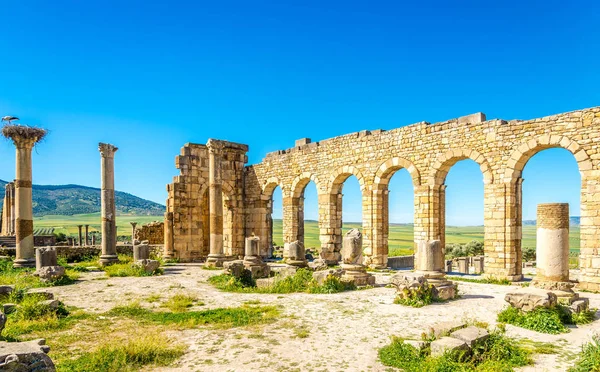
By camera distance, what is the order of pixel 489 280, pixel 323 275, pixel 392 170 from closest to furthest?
pixel 323 275 < pixel 489 280 < pixel 392 170

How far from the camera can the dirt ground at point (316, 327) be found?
5.88m

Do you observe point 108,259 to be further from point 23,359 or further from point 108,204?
point 23,359

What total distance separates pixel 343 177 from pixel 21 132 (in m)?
13.5

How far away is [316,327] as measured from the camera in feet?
25.2

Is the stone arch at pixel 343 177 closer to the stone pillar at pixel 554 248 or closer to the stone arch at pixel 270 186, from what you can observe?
the stone arch at pixel 270 186

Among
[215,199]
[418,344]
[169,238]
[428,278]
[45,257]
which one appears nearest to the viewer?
[418,344]

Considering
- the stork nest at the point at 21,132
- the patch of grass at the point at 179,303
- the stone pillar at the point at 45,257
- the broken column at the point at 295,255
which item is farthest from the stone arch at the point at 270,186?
the patch of grass at the point at 179,303

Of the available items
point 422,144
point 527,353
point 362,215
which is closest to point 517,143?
point 422,144

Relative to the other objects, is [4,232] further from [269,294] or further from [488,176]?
[488,176]

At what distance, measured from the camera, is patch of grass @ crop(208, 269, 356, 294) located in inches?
456

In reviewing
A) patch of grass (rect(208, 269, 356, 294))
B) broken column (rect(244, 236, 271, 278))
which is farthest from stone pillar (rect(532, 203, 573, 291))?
broken column (rect(244, 236, 271, 278))

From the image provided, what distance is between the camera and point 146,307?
31.6 ft

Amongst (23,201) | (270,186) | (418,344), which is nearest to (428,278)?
(418,344)

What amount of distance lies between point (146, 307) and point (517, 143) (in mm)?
12086
